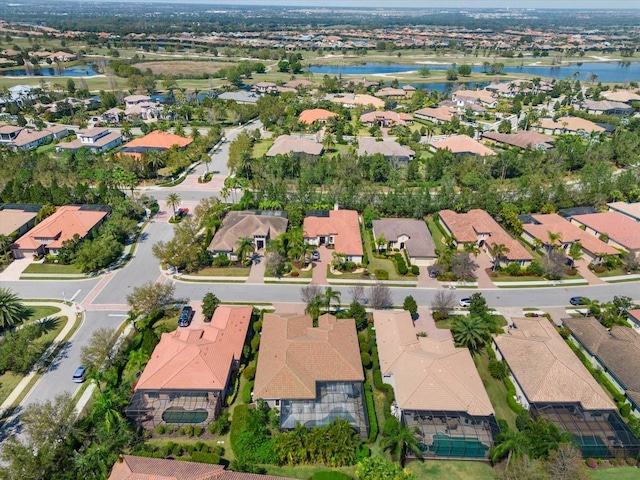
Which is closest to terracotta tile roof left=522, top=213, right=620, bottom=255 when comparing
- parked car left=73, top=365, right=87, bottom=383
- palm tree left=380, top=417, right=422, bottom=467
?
palm tree left=380, top=417, right=422, bottom=467

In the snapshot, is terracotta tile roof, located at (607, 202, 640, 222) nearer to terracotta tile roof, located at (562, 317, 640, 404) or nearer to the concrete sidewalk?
terracotta tile roof, located at (562, 317, 640, 404)

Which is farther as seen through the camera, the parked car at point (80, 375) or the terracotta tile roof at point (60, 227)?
the terracotta tile roof at point (60, 227)

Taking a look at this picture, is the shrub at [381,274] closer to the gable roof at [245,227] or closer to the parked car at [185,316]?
the gable roof at [245,227]

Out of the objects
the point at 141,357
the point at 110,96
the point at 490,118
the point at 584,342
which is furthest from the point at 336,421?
the point at 110,96

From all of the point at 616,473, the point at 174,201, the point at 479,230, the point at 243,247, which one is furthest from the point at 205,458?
the point at 479,230

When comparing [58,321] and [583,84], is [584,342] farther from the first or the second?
[583,84]

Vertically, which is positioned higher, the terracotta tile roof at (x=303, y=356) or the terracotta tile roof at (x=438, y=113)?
the terracotta tile roof at (x=303, y=356)

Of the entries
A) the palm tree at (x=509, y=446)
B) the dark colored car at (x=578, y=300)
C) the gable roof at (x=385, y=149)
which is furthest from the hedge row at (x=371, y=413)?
the gable roof at (x=385, y=149)
